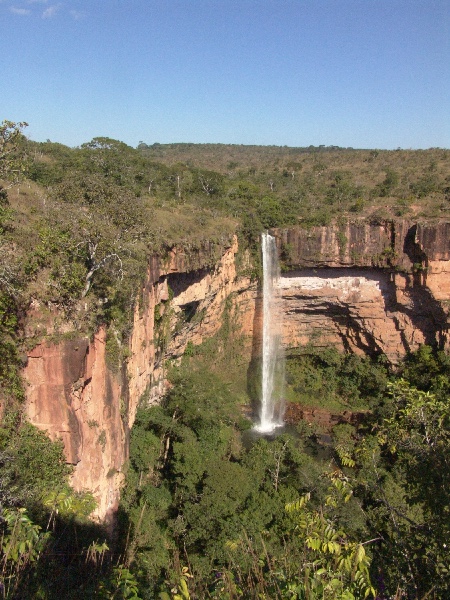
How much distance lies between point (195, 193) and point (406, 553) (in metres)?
20.8

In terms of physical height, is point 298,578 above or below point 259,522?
above

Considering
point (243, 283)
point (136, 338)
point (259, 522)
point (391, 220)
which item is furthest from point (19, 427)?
point (391, 220)

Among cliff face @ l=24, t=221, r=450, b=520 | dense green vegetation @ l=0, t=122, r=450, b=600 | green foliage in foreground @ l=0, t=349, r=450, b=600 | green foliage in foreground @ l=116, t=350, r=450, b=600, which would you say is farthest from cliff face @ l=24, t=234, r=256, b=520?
green foliage in foreground @ l=116, t=350, r=450, b=600

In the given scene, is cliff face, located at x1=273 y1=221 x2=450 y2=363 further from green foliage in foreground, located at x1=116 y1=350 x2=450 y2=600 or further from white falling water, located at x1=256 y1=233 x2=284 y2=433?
green foliage in foreground, located at x1=116 y1=350 x2=450 y2=600

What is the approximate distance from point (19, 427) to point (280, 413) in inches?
552

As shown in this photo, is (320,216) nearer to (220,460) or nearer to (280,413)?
(280,413)

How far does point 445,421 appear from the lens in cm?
441

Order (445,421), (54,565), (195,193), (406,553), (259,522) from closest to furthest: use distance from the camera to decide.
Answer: (406,553) → (54,565) → (445,421) → (259,522) → (195,193)

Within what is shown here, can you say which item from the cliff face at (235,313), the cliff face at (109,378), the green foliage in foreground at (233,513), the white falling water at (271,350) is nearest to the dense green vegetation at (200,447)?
the green foliage in foreground at (233,513)

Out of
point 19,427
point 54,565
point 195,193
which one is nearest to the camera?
point 54,565

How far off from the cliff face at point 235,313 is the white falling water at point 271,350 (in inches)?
20.9

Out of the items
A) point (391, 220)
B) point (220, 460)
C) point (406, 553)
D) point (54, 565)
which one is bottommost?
point (220, 460)

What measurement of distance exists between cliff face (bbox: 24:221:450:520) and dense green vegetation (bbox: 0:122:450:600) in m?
0.47

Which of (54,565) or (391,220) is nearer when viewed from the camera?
(54,565)
